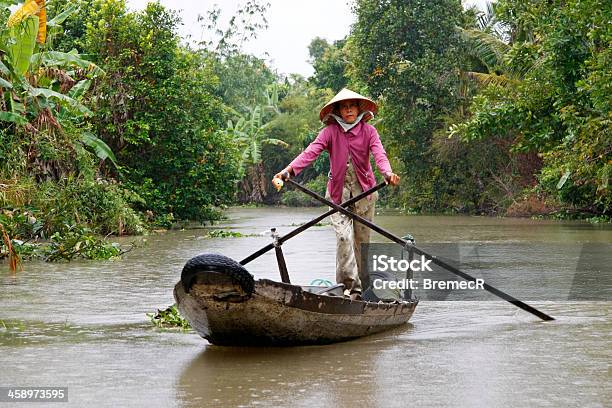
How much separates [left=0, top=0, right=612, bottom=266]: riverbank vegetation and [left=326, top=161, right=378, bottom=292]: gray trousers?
10.8ft

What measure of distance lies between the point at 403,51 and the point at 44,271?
798 inches

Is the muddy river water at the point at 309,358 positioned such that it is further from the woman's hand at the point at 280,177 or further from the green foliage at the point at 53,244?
the green foliage at the point at 53,244

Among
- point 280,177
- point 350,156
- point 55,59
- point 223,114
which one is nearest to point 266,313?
point 280,177

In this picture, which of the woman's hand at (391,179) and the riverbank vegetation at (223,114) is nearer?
the woman's hand at (391,179)

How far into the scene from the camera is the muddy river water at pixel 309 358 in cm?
545

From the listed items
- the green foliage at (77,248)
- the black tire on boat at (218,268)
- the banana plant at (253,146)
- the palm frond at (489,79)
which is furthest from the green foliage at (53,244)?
the banana plant at (253,146)

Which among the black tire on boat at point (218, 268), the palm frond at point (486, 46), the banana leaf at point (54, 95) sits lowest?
the black tire on boat at point (218, 268)

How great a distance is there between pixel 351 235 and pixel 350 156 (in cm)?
63

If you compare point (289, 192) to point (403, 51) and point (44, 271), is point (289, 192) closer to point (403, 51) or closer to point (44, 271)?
point (403, 51)

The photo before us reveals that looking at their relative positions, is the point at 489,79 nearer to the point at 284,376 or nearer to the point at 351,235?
the point at 351,235

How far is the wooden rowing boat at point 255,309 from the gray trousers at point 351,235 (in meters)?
0.56

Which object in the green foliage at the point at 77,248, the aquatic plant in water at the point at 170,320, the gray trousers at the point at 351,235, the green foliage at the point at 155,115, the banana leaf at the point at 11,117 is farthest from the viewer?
the green foliage at the point at 155,115

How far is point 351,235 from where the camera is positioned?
780cm

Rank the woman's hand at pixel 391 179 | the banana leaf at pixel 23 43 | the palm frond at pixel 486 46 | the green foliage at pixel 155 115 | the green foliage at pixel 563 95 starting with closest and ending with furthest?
the woman's hand at pixel 391 179 < the banana leaf at pixel 23 43 < the green foliage at pixel 563 95 < the green foliage at pixel 155 115 < the palm frond at pixel 486 46
